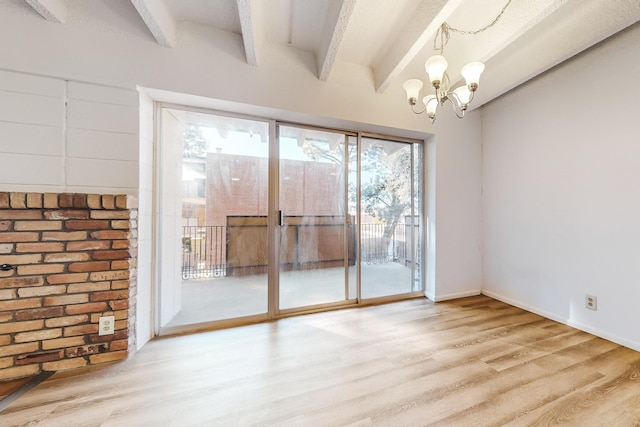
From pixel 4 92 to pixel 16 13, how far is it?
1.87 feet

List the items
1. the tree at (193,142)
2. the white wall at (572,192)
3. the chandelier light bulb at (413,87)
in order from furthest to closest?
the tree at (193,142)
the white wall at (572,192)
the chandelier light bulb at (413,87)

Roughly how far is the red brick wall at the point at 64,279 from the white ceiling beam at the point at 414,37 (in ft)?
8.54

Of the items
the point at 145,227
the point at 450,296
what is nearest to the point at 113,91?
the point at 145,227

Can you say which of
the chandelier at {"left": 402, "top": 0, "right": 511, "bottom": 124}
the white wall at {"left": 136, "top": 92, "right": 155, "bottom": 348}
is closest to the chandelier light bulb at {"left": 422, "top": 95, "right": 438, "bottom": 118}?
the chandelier at {"left": 402, "top": 0, "right": 511, "bottom": 124}

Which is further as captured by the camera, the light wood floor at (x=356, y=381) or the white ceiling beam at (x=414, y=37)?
the white ceiling beam at (x=414, y=37)

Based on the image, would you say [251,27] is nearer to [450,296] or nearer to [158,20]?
[158,20]

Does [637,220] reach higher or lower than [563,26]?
lower

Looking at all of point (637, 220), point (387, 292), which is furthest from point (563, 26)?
point (387, 292)

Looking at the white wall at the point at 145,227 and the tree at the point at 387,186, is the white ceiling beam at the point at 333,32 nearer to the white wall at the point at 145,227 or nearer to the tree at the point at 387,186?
the tree at the point at 387,186

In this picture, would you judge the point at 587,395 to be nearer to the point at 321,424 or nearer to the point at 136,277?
the point at 321,424

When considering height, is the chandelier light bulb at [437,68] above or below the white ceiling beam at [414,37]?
below

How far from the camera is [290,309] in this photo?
2578 mm

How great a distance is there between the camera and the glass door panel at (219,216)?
7.46ft

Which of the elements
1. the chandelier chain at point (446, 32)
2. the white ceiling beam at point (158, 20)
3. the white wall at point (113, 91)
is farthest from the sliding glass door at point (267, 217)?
the chandelier chain at point (446, 32)
